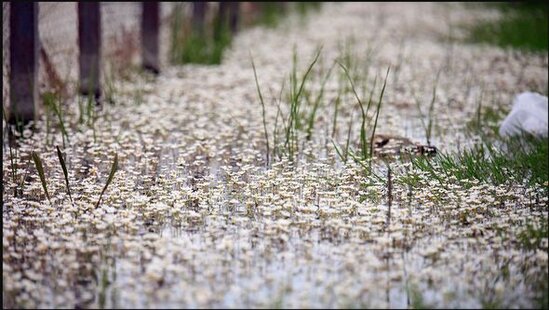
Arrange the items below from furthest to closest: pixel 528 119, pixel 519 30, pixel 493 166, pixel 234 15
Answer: pixel 234 15, pixel 519 30, pixel 528 119, pixel 493 166

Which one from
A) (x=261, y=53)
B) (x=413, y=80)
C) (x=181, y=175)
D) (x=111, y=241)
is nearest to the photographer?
(x=111, y=241)

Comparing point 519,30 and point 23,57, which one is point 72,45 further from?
point 519,30

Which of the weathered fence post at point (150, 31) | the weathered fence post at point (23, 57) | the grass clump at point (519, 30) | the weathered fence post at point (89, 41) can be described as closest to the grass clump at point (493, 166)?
the weathered fence post at point (23, 57)

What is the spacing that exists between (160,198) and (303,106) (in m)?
1.88

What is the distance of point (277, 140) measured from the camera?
375 cm

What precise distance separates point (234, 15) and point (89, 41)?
315 cm

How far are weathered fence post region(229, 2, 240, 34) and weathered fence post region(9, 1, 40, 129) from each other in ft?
12.7

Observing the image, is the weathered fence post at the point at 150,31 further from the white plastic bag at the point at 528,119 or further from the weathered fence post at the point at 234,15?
the white plastic bag at the point at 528,119

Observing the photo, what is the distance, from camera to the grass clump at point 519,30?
688cm

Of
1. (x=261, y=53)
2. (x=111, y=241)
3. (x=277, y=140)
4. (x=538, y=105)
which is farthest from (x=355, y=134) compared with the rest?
(x=261, y=53)

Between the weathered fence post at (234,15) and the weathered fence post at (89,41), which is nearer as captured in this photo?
the weathered fence post at (89,41)

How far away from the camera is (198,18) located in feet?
21.9

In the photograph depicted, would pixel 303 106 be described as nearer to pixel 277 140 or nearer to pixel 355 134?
pixel 355 134

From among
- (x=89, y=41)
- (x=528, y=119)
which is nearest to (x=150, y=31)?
(x=89, y=41)
